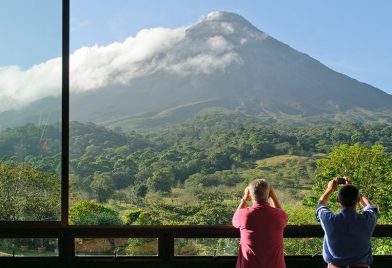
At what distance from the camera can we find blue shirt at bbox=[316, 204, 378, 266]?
8.45ft

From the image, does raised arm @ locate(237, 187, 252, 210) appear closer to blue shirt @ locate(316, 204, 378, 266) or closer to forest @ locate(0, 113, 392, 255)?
blue shirt @ locate(316, 204, 378, 266)

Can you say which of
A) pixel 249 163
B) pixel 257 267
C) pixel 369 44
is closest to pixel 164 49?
pixel 369 44

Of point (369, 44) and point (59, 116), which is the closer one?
point (59, 116)

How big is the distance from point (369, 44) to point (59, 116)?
6023 millimetres

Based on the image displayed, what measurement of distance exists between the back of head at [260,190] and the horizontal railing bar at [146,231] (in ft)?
1.60

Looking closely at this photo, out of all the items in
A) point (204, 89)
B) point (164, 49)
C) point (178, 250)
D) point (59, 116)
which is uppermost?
point (164, 49)

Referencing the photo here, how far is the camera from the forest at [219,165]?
602 centimetres

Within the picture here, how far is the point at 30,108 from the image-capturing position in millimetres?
3688

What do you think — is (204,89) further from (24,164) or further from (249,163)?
(24,164)

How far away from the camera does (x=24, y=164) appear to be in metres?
3.63

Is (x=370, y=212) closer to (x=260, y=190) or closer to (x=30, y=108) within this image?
(x=260, y=190)

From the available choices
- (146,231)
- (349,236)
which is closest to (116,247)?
(146,231)

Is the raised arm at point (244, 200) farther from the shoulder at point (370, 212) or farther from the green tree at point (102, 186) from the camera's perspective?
the green tree at point (102, 186)

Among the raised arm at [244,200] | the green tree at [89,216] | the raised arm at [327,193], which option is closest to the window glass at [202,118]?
the green tree at [89,216]
